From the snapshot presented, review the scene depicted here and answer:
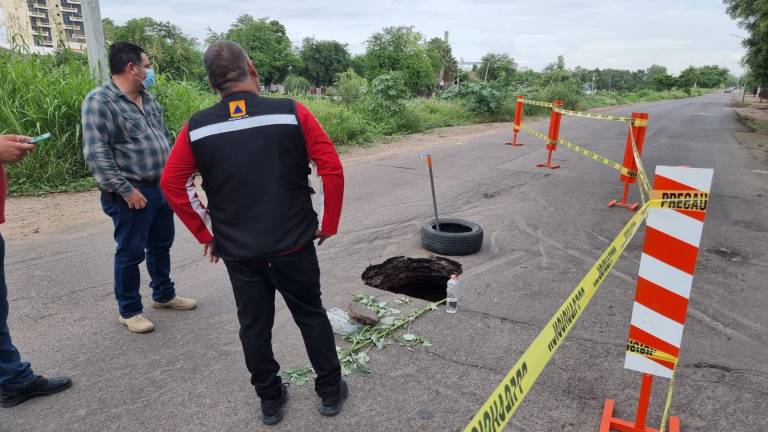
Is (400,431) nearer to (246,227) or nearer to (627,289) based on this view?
(246,227)

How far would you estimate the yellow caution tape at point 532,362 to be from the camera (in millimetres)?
1527

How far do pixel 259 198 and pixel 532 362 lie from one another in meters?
1.44

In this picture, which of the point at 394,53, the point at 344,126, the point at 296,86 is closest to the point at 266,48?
the point at 394,53

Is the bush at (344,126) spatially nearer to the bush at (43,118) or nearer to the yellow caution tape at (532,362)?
the bush at (43,118)

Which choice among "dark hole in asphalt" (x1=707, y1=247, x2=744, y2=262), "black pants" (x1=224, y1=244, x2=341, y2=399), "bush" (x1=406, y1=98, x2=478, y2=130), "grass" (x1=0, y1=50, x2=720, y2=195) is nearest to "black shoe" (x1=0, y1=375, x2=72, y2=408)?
"black pants" (x1=224, y1=244, x2=341, y2=399)

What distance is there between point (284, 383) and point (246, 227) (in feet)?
3.85

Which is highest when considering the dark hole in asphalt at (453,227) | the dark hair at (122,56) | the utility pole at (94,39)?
the utility pole at (94,39)

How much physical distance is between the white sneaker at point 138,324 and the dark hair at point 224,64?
2.18 meters

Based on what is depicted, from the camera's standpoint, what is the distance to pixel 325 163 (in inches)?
96.7

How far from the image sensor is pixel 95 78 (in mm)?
8617

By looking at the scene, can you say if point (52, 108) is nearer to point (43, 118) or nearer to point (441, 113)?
point (43, 118)

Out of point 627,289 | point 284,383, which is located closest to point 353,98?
point 627,289

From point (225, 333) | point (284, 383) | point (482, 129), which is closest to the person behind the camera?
point (284, 383)

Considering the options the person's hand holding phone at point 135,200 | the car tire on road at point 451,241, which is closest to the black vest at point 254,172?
the person's hand holding phone at point 135,200
